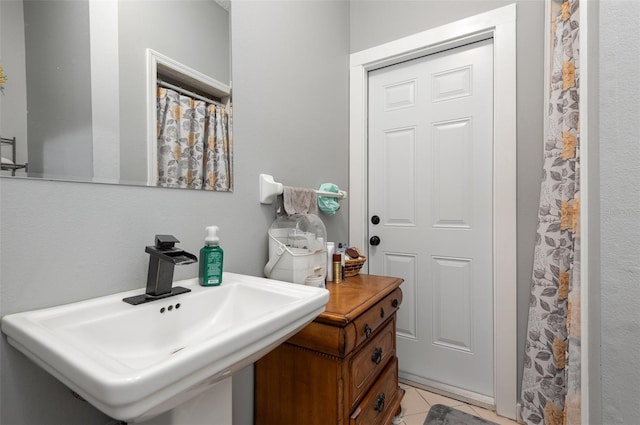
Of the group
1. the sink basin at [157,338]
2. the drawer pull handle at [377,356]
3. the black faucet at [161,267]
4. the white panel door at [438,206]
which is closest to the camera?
the sink basin at [157,338]

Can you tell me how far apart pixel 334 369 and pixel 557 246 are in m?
1.18

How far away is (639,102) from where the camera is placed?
0.67 m

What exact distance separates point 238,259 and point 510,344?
146cm

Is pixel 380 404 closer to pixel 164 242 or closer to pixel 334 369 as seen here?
pixel 334 369

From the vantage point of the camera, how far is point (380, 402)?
130 cm

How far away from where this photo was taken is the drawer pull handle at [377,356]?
4.11 feet

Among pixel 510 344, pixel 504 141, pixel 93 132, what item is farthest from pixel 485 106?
pixel 93 132

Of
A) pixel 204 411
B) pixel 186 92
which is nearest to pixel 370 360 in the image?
pixel 204 411

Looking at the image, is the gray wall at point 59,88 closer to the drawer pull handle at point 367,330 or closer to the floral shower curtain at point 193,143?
the floral shower curtain at point 193,143

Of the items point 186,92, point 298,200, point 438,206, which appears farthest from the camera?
point 438,206

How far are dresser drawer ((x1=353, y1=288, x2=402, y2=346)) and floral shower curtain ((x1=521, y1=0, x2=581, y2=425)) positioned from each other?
69 centimetres

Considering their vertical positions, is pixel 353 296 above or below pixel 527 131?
below

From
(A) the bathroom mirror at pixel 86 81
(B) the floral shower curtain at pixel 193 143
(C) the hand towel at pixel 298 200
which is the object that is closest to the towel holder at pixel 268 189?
(C) the hand towel at pixel 298 200

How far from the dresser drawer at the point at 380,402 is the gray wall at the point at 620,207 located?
0.70 m
